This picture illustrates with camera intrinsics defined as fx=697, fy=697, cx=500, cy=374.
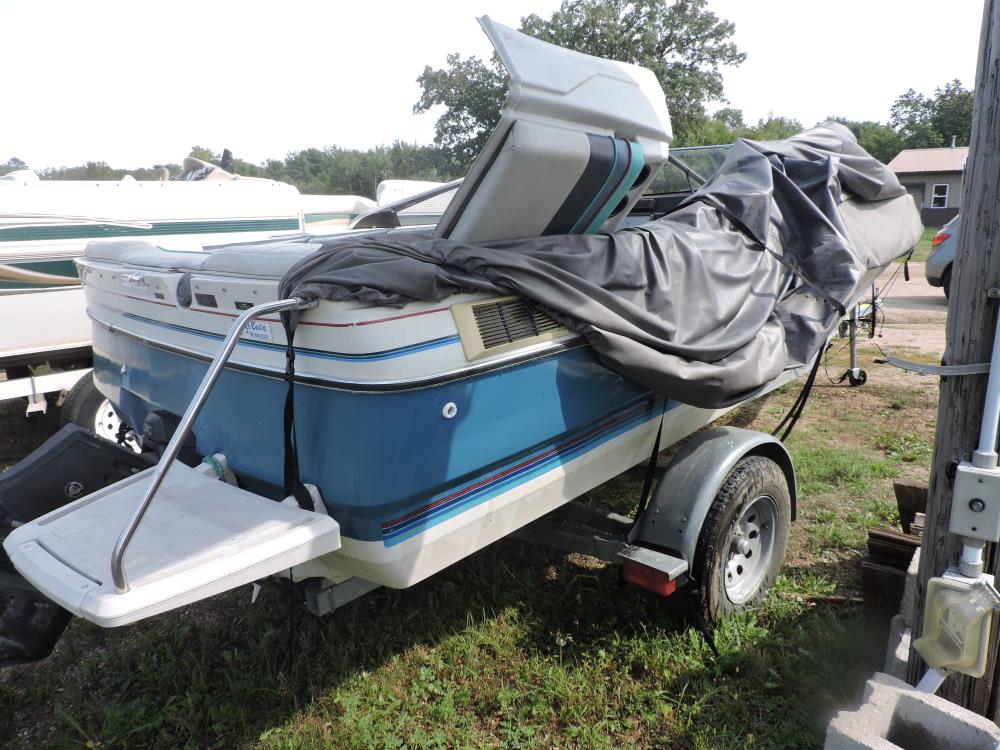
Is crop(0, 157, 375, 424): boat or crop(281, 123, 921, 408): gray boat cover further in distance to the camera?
crop(0, 157, 375, 424): boat

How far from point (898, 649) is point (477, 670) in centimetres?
155

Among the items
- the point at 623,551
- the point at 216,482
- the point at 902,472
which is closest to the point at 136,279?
the point at 216,482

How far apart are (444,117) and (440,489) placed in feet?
110

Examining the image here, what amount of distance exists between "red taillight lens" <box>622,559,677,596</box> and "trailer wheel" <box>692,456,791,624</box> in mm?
263

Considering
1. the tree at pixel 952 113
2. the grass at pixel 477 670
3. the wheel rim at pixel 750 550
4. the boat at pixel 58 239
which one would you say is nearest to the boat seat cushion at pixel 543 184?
the wheel rim at pixel 750 550

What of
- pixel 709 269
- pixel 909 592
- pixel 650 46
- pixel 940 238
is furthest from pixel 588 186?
pixel 650 46

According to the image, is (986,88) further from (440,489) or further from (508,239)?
(440,489)

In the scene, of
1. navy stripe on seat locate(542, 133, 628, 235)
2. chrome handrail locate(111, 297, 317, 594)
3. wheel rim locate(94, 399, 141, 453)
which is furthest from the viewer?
wheel rim locate(94, 399, 141, 453)

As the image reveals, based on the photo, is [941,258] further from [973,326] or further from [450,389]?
[450,389]

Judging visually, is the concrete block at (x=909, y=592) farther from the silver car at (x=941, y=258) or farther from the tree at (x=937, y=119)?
the tree at (x=937, y=119)

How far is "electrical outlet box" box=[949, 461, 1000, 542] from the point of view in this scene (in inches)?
73.8

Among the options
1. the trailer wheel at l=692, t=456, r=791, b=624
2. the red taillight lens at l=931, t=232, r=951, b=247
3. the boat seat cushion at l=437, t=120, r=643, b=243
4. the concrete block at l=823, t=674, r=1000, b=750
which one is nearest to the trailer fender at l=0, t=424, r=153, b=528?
the boat seat cushion at l=437, t=120, r=643, b=243

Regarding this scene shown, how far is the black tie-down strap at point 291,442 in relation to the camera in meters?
2.16

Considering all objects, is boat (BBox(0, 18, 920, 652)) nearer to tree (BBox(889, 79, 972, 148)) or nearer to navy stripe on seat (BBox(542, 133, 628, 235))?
navy stripe on seat (BBox(542, 133, 628, 235))
